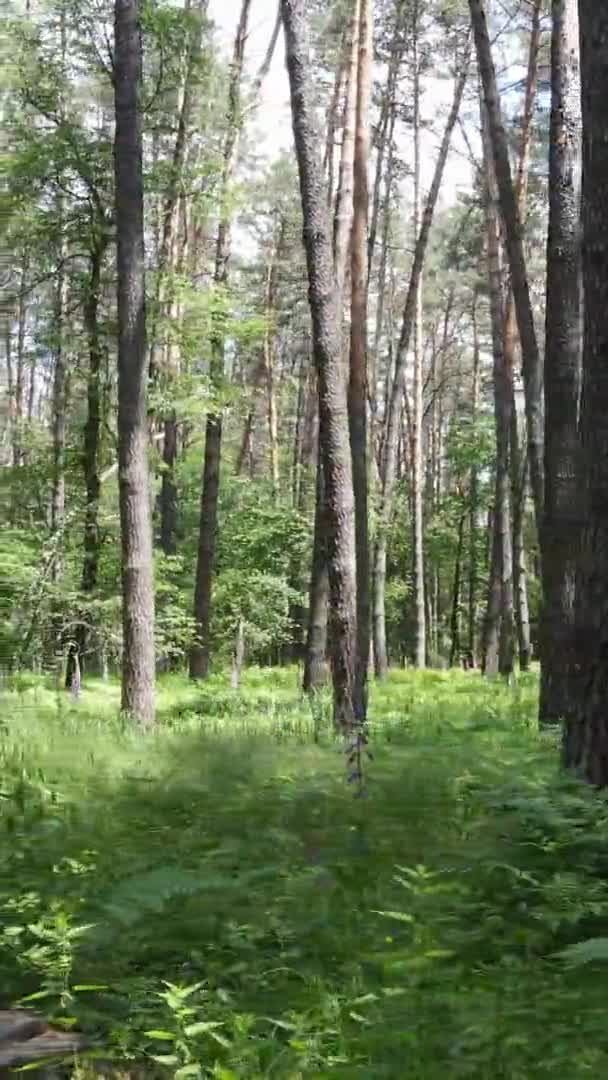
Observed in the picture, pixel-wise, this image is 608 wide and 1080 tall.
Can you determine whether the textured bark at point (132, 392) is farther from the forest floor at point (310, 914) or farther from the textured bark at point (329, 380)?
the forest floor at point (310, 914)

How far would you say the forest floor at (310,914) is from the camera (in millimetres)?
2959

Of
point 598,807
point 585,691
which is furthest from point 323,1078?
point 585,691

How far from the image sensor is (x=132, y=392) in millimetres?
10438

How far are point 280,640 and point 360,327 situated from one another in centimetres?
1346

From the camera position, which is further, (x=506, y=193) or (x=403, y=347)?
(x=403, y=347)

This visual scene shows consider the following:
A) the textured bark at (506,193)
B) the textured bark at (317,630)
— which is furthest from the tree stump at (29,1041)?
the textured bark at (317,630)

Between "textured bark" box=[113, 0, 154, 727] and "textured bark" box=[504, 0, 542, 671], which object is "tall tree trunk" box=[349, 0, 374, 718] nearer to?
"textured bark" box=[113, 0, 154, 727]

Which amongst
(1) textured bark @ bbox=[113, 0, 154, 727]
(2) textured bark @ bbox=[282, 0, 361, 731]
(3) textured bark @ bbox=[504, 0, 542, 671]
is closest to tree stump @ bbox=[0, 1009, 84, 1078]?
(2) textured bark @ bbox=[282, 0, 361, 731]

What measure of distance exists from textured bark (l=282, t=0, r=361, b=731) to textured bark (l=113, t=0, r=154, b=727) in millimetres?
1829

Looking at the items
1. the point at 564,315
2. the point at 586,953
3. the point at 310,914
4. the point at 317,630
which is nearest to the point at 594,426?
the point at 310,914

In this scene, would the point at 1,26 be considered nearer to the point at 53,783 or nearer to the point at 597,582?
the point at 53,783

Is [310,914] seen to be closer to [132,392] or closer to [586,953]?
[586,953]

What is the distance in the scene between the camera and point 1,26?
11.2 meters

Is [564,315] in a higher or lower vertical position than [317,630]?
higher
